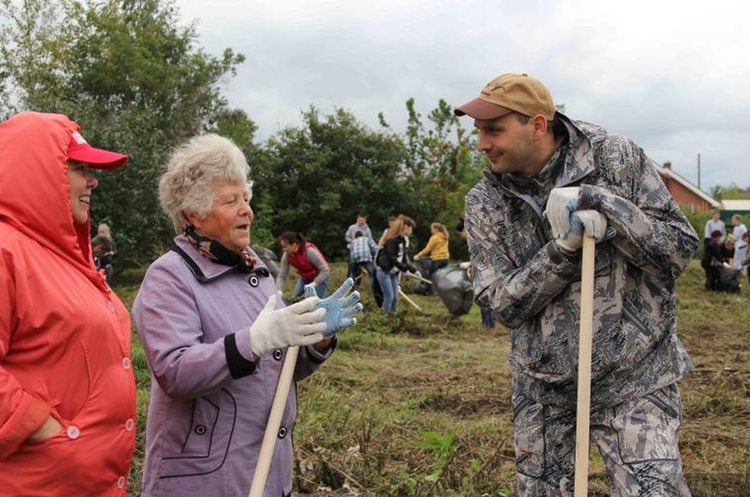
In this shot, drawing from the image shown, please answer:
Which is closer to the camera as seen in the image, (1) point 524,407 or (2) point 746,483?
(1) point 524,407

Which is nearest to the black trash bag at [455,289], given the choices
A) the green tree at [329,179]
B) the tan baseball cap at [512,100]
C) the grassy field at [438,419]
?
the grassy field at [438,419]

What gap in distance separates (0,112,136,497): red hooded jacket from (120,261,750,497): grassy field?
221 centimetres

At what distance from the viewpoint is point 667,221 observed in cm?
294

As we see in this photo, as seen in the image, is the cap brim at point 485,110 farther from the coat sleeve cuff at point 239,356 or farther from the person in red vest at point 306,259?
the person in red vest at point 306,259

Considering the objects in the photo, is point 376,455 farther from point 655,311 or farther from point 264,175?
point 264,175

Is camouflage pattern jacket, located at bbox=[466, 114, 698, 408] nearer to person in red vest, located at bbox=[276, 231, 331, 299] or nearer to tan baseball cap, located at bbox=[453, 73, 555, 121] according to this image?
tan baseball cap, located at bbox=[453, 73, 555, 121]

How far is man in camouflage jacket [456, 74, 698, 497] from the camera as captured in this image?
2.82 meters

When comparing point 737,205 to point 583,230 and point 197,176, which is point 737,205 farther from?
point 197,176

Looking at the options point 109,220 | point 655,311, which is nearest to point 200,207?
point 655,311

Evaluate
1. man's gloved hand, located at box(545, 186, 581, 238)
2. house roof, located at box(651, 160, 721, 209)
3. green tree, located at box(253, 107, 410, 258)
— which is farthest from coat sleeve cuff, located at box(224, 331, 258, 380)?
house roof, located at box(651, 160, 721, 209)

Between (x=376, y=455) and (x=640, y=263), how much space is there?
93.2 inches

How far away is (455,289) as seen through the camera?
12.3m

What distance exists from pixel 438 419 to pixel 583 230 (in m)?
3.69

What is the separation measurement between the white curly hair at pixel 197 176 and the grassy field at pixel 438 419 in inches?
86.2
